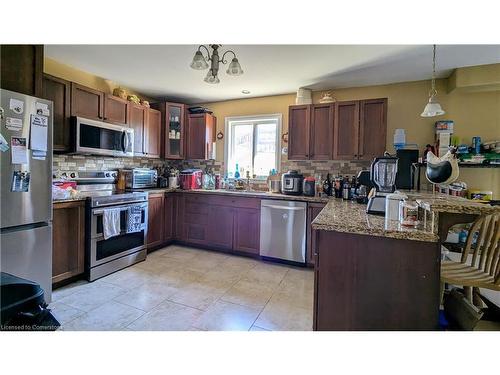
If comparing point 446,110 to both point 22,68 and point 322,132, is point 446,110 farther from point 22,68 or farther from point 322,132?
point 22,68

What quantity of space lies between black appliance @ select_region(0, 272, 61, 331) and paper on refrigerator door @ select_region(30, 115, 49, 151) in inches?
48.4

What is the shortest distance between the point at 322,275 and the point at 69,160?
10.5ft

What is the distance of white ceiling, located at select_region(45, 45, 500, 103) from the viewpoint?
237 centimetres

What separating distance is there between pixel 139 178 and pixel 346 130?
2983 millimetres

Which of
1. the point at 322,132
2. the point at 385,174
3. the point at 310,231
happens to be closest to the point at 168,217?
the point at 310,231

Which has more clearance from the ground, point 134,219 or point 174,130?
point 174,130

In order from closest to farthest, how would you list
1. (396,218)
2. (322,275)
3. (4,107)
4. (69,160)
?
(322,275) → (396,218) → (4,107) → (69,160)

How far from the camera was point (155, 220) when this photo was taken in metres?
3.53

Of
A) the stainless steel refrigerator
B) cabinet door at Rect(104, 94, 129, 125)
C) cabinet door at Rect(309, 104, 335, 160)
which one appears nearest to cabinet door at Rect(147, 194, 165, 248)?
cabinet door at Rect(104, 94, 129, 125)
